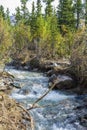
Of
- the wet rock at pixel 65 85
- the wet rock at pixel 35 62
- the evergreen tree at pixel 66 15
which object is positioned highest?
the evergreen tree at pixel 66 15

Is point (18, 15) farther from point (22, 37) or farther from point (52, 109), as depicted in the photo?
point (52, 109)

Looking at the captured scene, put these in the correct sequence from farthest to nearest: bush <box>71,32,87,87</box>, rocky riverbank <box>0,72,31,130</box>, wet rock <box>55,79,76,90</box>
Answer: bush <box>71,32,87,87</box>, wet rock <box>55,79,76,90</box>, rocky riverbank <box>0,72,31,130</box>

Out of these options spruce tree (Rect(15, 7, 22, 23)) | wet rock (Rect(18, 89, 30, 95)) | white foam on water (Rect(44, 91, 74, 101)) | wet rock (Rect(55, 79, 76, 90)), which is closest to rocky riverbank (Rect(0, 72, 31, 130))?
white foam on water (Rect(44, 91, 74, 101))

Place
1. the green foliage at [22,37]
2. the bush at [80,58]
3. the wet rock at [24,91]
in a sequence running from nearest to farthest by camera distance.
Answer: the wet rock at [24,91], the bush at [80,58], the green foliage at [22,37]

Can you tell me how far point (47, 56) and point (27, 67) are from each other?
15.8 ft

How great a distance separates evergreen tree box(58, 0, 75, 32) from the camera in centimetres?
6269

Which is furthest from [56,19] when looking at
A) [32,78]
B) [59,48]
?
[32,78]

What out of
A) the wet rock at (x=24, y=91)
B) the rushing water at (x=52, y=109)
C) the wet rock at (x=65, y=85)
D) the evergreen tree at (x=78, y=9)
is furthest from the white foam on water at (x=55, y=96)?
the evergreen tree at (x=78, y=9)

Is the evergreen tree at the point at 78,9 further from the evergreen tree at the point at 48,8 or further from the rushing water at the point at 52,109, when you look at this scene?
the rushing water at the point at 52,109

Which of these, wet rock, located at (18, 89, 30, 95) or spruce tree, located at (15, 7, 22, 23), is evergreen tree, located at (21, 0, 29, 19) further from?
wet rock, located at (18, 89, 30, 95)

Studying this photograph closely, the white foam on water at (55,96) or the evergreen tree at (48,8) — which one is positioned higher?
the evergreen tree at (48,8)

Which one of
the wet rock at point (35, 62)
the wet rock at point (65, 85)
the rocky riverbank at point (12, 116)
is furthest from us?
the wet rock at point (35, 62)

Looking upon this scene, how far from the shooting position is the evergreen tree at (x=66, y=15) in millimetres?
62688

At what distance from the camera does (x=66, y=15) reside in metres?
63.2
